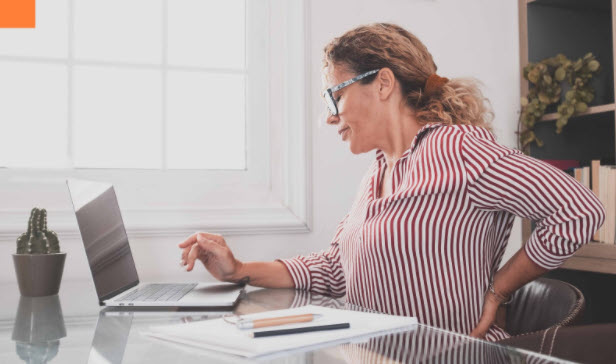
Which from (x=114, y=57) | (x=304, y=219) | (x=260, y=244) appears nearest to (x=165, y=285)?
(x=260, y=244)

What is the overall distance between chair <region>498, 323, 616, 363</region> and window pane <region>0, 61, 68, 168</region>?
146 cm

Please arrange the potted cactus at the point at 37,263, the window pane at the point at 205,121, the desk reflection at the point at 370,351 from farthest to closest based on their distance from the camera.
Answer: the window pane at the point at 205,121 < the potted cactus at the point at 37,263 < the desk reflection at the point at 370,351

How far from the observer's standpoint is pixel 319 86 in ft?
6.39

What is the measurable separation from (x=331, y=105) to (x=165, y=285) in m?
0.62

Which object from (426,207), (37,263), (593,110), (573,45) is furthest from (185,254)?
(573,45)

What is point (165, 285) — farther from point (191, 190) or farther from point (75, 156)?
point (75, 156)

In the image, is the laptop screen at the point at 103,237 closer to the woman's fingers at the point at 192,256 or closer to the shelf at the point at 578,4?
the woman's fingers at the point at 192,256

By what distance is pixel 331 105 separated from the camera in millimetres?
1490

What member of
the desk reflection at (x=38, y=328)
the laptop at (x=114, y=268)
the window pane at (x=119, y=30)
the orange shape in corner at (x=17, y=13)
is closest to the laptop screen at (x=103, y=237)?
the laptop at (x=114, y=268)

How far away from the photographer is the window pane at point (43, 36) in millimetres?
1824

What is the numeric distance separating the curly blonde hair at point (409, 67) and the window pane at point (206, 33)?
70 centimetres

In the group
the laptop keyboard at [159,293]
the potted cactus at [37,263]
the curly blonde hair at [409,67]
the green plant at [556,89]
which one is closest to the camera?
the laptop keyboard at [159,293]

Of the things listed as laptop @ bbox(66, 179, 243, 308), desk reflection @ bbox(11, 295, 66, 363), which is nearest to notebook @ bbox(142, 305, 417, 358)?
desk reflection @ bbox(11, 295, 66, 363)

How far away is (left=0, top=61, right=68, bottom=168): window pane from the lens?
5.95ft
